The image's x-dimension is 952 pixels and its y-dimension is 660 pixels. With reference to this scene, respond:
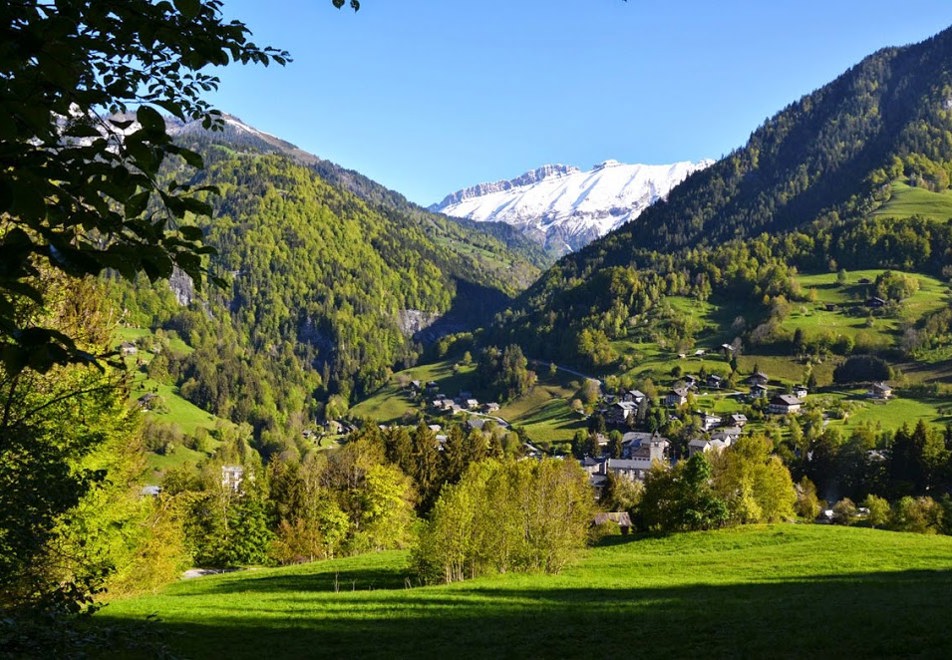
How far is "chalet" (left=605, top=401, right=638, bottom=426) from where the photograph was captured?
6467 inches

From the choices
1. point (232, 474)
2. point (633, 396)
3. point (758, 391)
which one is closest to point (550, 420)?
point (633, 396)

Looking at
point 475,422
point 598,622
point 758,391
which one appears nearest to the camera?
point 598,622

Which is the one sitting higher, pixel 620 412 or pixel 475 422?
pixel 620 412

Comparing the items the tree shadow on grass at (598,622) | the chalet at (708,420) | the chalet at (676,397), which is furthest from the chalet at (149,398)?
the chalet at (676,397)

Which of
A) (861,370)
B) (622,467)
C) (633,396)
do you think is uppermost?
(861,370)

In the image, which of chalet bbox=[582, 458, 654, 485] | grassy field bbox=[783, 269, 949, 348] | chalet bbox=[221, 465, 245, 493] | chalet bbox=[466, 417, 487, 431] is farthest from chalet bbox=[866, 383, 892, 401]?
chalet bbox=[221, 465, 245, 493]

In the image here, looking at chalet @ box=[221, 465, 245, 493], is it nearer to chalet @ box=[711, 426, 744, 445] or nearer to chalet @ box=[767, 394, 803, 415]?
chalet @ box=[711, 426, 744, 445]

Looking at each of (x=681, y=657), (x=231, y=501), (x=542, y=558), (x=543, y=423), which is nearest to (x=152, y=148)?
(x=681, y=657)

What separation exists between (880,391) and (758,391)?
25.6m

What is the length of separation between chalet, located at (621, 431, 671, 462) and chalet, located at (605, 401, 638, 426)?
17.2 meters

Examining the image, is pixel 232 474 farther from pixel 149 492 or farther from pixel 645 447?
pixel 645 447

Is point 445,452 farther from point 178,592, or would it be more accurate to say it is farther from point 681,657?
point 681,657

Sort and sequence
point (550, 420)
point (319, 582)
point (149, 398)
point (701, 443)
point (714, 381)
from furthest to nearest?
1. point (550, 420)
2. point (714, 381)
3. point (701, 443)
4. point (319, 582)
5. point (149, 398)

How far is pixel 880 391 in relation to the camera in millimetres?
147250
